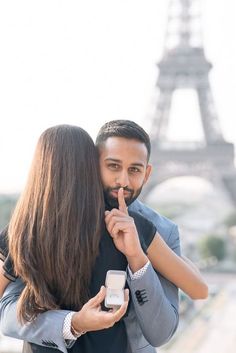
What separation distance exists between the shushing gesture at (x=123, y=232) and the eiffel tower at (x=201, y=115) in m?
21.3

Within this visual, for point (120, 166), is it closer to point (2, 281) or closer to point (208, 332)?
point (2, 281)

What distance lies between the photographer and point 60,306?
58.5 inches

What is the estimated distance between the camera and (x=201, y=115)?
77.7 ft

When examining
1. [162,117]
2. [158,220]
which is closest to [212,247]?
[162,117]

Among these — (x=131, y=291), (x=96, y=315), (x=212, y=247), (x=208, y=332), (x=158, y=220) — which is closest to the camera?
(x=96, y=315)

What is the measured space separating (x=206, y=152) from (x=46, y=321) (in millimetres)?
22098

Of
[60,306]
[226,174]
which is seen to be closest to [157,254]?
[60,306]

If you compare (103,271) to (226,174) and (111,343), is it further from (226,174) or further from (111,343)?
(226,174)

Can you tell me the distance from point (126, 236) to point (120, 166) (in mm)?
184

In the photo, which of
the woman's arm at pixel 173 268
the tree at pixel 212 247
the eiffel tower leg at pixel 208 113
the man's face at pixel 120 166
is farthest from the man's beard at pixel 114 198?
the eiffel tower leg at pixel 208 113

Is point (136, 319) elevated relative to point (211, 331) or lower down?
elevated

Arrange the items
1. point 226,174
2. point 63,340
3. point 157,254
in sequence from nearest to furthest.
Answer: point 63,340 → point 157,254 → point 226,174

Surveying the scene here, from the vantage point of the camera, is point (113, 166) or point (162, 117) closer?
point (113, 166)

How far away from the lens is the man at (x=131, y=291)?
1.44 m
